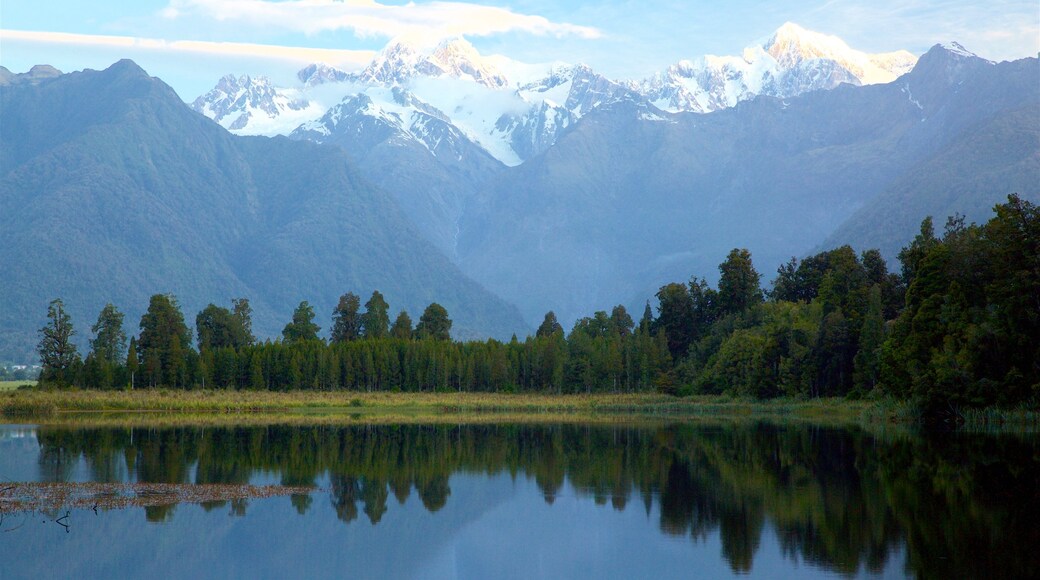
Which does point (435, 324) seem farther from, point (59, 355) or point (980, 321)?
point (980, 321)

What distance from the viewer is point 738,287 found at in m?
130

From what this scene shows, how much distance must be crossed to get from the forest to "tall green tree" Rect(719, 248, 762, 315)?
19 cm

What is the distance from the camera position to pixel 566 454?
55.8m

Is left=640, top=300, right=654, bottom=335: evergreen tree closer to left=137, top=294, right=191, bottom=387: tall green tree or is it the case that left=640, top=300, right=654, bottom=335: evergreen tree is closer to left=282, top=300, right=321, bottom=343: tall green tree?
left=282, top=300, right=321, bottom=343: tall green tree

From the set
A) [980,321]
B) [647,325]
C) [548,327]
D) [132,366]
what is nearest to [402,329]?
[548,327]

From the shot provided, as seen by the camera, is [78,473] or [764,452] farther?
[764,452]

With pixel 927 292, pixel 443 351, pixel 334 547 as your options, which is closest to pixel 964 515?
pixel 334 547

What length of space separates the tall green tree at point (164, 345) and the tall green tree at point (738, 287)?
60.2 metres

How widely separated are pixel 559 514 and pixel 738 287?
96436 mm

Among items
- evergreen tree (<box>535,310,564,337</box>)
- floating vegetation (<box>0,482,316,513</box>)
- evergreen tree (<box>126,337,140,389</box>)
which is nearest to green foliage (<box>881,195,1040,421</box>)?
floating vegetation (<box>0,482,316,513</box>)

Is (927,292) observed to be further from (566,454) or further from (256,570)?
(256,570)

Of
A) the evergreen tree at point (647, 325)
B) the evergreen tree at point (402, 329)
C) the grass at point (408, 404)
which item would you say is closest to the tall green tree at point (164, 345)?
the grass at point (408, 404)

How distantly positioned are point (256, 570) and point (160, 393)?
86.2 m

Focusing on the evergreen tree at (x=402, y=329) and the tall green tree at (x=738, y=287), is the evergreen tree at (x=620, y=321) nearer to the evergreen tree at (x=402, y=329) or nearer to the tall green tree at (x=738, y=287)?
the tall green tree at (x=738, y=287)
